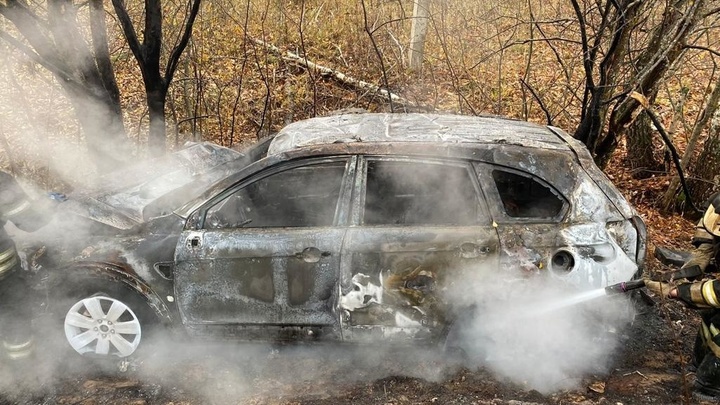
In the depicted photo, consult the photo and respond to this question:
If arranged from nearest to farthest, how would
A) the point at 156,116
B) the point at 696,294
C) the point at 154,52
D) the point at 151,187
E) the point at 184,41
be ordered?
the point at 696,294 → the point at 151,187 → the point at 154,52 → the point at 184,41 → the point at 156,116

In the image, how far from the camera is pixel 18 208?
383cm

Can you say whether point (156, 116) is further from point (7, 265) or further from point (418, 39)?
point (418, 39)

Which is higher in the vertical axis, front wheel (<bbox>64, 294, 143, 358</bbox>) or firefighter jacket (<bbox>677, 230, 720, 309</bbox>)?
firefighter jacket (<bbox>677, 230, 720, 309</bbox>)

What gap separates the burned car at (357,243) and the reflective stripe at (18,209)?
30cm

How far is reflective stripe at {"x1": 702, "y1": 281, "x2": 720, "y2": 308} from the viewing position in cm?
313

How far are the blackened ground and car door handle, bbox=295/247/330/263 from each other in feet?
3.33

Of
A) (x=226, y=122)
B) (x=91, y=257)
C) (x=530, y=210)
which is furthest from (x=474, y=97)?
(x=91, y=257)

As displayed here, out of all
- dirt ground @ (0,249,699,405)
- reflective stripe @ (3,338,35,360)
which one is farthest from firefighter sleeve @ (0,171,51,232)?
dirt ground @ (0,249,699,405)

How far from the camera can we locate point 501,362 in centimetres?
379

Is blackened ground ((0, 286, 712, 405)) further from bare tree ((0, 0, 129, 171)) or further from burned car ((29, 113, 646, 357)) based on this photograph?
bare tree ((0, 0, 129, 171))

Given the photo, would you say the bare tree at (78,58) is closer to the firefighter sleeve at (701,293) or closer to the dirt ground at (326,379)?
the dirt ground at (326,379)

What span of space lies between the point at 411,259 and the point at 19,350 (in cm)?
316

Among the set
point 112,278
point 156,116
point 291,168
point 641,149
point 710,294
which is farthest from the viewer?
point 641,149

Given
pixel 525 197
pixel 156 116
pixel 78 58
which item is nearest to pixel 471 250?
pixel 525 197
